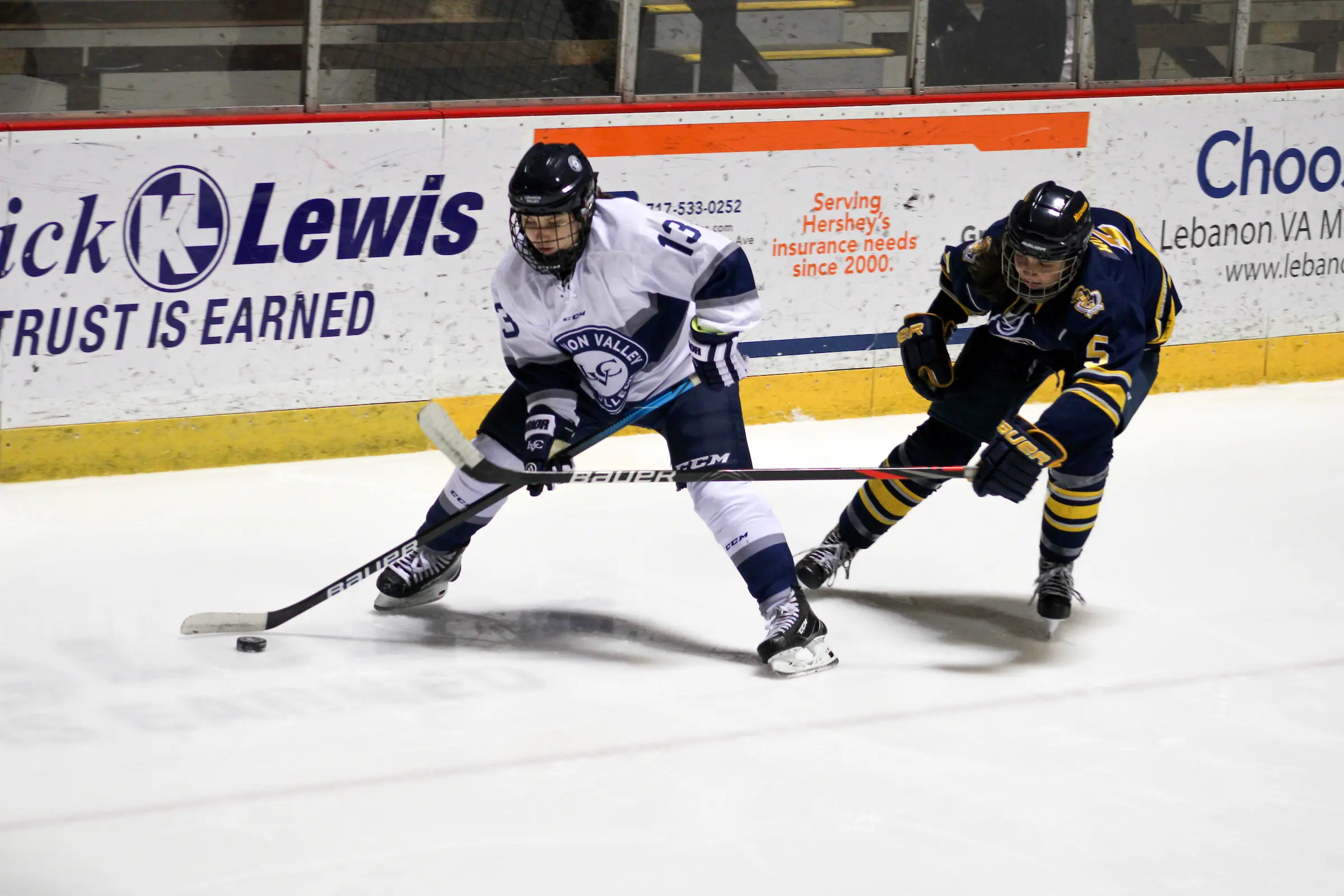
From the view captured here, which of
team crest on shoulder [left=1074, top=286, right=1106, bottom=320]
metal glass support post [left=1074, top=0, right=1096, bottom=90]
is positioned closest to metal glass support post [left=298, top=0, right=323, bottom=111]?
team crest on shoulder [left=1074, top=286, right=1106, bottom=320]

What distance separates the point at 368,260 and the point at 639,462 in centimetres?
97

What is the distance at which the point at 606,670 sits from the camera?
3.04 m

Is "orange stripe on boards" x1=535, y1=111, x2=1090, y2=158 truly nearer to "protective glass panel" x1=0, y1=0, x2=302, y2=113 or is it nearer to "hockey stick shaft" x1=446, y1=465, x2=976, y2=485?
"protective glass panel" x1=0, y1=0, x2=302, y2=113

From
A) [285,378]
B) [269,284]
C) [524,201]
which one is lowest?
[285,378]

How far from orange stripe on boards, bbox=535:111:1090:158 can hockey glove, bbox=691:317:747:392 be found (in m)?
1.74

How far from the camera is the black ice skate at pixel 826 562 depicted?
3.51 meters

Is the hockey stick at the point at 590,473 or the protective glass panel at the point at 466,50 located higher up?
the protective glass panel at the point at 466,50

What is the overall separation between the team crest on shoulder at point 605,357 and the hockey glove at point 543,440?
0.33 feet

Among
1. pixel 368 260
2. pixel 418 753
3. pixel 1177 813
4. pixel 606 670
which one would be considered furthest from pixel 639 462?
pixel 1177 813

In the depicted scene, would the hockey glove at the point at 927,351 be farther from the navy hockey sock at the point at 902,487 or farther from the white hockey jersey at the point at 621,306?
the white hockey jersey at the point at 621,306

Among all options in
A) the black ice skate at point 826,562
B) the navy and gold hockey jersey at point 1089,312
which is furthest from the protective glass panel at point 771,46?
the black ice skate at point 826,562

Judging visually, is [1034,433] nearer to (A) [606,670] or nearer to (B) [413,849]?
(A) [606,670]

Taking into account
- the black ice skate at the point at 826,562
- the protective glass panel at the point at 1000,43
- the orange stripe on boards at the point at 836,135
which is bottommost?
the black ice skate at the point at 826,562

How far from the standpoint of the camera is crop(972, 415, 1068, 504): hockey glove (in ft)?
9.45
